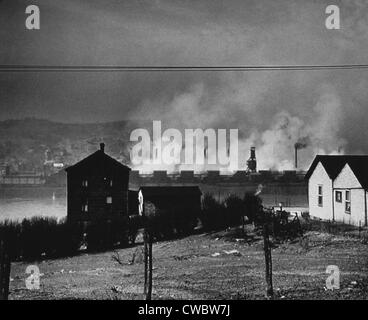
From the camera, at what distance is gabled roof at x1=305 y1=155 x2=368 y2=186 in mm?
5262

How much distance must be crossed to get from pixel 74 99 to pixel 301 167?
2.93 m

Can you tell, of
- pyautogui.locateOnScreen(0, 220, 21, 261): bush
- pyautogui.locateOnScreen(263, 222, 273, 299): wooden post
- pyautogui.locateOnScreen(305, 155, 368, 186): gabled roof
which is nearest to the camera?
pyautogui.locateOnScreen(263, 222, 273, 299): wooden post

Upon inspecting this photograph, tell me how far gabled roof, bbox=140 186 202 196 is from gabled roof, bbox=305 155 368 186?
1.46 meters

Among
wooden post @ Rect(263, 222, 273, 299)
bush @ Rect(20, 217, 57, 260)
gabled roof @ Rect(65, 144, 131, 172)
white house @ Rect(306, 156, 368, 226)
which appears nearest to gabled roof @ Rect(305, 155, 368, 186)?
white house @ Rect(306, 156, 368, 226)

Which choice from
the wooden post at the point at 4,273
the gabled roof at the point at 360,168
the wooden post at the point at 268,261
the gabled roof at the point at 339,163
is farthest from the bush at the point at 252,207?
the wooden post at the point at 4,273

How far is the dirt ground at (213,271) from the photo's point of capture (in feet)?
16.4

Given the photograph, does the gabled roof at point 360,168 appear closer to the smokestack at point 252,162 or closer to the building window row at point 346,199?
the building window row at point 346,199

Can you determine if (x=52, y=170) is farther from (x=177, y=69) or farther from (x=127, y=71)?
(x=177, y=69)

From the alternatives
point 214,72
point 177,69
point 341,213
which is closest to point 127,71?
point 177,69

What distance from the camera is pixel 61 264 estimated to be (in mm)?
5172

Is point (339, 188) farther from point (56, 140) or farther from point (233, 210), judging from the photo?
point (56, 140)

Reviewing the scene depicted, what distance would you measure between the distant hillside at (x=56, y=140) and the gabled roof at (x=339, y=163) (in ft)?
7.41

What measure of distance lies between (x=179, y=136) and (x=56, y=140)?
1.51 m

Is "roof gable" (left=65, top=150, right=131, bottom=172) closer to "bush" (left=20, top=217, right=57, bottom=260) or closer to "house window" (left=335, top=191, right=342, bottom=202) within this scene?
"bush" (left=20, top=217, right=57, bottom=260)
